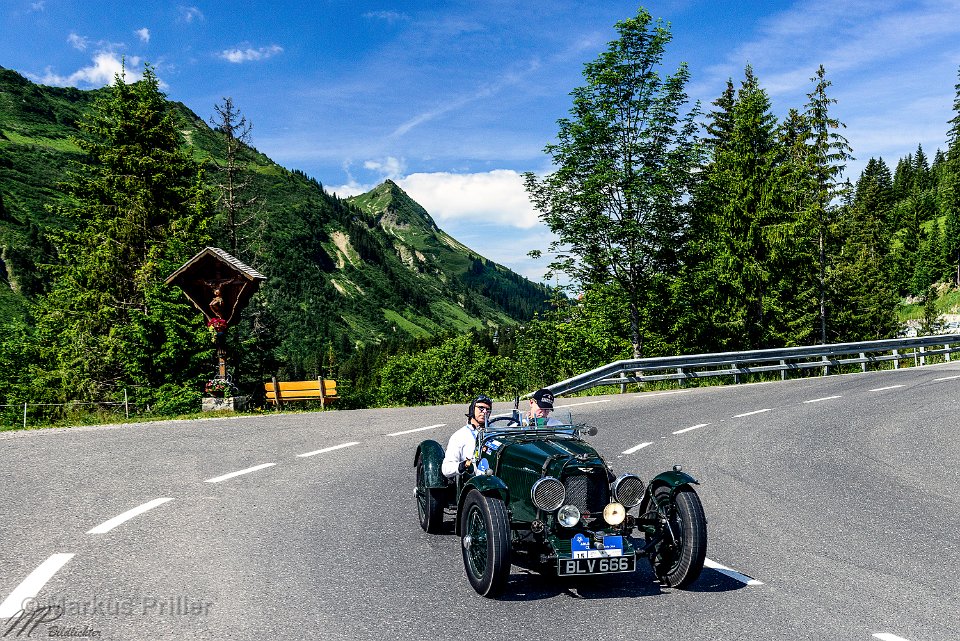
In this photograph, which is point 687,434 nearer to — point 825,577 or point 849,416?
point 849,416

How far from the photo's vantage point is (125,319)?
101 ft

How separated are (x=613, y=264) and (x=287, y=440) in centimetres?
1810

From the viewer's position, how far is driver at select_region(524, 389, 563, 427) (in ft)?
23.0

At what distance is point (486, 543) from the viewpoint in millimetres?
5367

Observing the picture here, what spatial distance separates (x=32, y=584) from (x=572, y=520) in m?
4.14

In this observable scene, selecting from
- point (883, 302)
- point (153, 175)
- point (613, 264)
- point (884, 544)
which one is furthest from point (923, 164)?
point (884, 544)

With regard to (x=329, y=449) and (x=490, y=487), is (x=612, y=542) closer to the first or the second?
(x=490, y=487)

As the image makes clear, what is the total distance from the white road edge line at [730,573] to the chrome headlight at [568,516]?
4.05 feet

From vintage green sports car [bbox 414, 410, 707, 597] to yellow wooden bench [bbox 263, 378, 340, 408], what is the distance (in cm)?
1649

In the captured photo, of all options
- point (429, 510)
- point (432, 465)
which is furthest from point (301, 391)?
point (429, 510)

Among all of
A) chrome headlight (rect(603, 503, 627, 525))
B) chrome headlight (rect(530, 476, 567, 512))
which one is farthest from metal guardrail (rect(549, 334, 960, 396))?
chrome headlight (rect(603, 503, 627, 525))

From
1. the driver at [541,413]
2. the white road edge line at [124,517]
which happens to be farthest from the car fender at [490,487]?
the white road edge line at [124,517]

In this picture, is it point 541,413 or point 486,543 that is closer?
point 486,543

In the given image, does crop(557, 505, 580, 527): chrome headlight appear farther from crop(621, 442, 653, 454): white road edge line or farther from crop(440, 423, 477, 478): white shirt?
crop(621, 442, 653, 454): white road edge line
